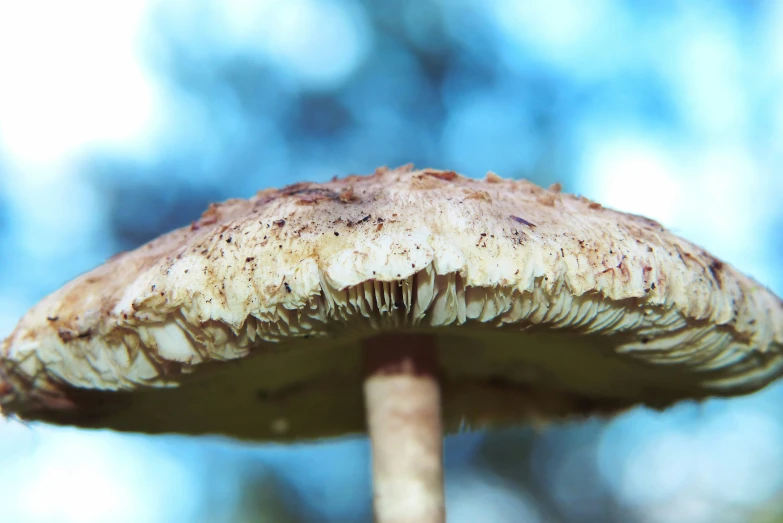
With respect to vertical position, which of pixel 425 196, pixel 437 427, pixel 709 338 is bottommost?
pixel 437 427

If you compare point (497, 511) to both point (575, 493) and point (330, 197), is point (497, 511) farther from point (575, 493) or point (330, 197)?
point (330, 197)

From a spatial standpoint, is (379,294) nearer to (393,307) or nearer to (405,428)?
(393,307)

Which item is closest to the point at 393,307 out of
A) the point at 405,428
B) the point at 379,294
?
the point at 379,294

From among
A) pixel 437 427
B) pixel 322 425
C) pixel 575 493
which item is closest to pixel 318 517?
pixel 575 493

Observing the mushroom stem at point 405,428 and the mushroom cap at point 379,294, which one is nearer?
the mushroom cap at point 379,294

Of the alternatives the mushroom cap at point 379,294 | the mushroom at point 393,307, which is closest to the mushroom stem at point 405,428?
the mushroom at point 393,307

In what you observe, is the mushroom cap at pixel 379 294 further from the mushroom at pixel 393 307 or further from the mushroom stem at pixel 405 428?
the mushroom stem at pixel 405 428

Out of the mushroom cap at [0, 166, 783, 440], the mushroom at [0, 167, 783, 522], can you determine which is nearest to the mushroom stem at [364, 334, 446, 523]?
the mushroom at [0, 167, 783, 522]

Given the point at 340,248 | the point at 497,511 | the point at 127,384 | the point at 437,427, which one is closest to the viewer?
the point at 340,248
